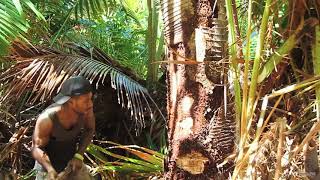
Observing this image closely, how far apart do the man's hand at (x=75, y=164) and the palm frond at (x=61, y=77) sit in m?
1.40

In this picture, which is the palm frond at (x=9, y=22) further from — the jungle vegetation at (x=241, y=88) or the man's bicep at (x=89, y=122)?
the man's bicep at (x=89, y=122)

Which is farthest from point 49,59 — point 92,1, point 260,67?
point 260,67

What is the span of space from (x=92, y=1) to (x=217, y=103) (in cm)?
392

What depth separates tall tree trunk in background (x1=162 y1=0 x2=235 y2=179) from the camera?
2.25 meters

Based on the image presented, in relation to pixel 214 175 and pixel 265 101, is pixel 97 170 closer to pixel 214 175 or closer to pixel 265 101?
pixel 214 175

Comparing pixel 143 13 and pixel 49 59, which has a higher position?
pixel 143 13

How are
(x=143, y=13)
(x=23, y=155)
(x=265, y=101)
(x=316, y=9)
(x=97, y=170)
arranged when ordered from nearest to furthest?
1. (x=265, y=101)
2. (x=316, y=9)
3. (x=97, y=170)
4. (x=23, y=155)
5. (x=143, y=13)

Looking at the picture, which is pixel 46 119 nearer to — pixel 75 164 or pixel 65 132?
pixel 65 132

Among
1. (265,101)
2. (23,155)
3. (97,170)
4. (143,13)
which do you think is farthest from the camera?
(143,13)

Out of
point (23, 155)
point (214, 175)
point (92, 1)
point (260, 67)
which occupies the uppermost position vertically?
point (92, 1)

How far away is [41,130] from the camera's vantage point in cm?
345

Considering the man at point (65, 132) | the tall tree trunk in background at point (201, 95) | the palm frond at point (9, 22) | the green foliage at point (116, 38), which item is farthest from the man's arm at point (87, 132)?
the green foliage at point (116, 38)

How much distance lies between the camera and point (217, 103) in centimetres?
226

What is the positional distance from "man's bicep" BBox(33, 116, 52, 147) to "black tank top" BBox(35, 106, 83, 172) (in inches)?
2.1
